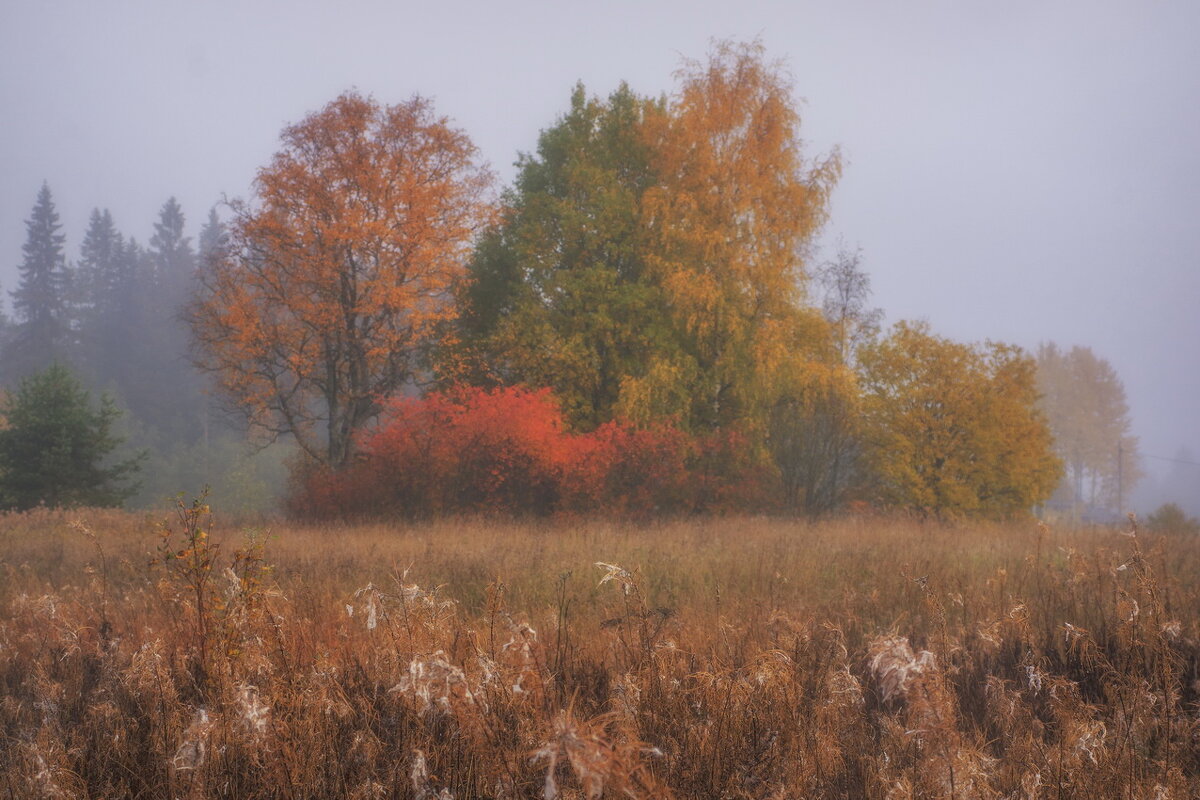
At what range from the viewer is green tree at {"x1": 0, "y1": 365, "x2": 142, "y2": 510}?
21969 millimetres

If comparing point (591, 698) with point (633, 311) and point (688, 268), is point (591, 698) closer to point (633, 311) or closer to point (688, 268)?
point (688, 268)

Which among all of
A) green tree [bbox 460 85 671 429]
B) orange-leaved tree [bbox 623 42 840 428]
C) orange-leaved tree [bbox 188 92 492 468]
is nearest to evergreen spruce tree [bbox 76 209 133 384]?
orange-leaved tree [bbox 188 92 492 468]

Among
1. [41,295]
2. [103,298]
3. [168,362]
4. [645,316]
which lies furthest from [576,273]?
[103,298]

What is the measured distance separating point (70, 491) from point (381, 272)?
12.5 meters

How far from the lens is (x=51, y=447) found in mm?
22328

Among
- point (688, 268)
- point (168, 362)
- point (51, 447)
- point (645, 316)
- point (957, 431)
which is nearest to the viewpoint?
point (688, 268)

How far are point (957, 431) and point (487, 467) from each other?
499 inches

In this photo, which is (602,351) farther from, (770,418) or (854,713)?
(854,713)

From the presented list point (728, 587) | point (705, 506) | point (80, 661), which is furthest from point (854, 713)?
point (705, 506)

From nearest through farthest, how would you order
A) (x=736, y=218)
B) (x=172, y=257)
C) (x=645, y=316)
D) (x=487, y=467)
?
(x=487, y=467) < (x=736, y=218) < (x=645, y=316) < (x=172, y=257)

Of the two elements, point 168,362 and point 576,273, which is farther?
point 168,362

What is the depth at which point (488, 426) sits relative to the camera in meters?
15.5

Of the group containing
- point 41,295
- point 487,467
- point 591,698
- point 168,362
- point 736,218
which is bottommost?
point 591,698

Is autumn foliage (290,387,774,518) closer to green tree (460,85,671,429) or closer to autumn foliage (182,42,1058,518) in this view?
autumn foliage (182,42,1058,518)
